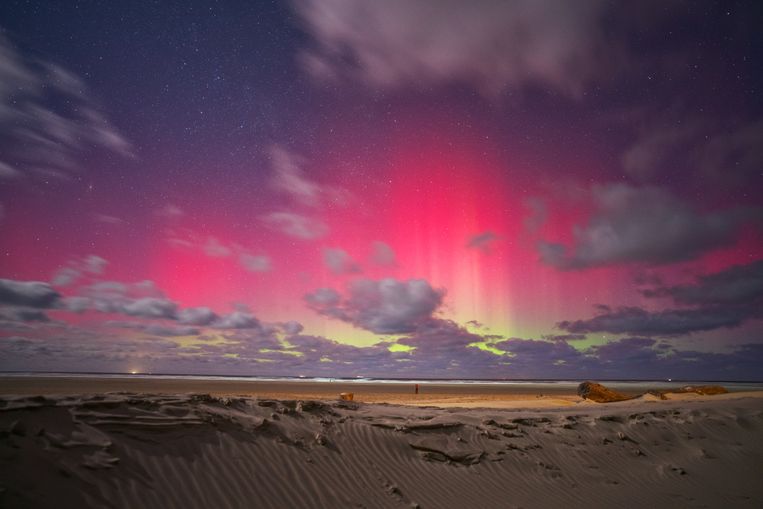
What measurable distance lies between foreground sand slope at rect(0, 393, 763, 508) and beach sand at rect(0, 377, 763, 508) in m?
0.02

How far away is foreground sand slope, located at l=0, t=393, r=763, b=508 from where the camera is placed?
181 inches

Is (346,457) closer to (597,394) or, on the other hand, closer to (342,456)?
(342,456)

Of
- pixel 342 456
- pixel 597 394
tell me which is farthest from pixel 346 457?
pixel 597 394

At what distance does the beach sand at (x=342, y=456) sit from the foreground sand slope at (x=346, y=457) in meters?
0.02

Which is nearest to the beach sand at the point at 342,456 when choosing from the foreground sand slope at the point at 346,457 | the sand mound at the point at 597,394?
the foreground sand slope at the point at 346,457

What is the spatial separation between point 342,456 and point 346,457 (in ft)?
0.22

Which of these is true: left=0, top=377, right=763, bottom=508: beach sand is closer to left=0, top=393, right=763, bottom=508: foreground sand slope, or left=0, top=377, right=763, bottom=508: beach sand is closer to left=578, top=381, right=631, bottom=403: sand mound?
left=0, top=393, right=763, bottom=508: foreground sand slope

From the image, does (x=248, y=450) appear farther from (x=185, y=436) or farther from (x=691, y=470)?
(x=691, y=470)

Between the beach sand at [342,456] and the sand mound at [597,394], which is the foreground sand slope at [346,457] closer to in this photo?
the beach sand at [342,456]

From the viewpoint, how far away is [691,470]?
859cm

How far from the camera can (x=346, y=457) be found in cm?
669

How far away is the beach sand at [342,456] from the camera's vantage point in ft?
15.1

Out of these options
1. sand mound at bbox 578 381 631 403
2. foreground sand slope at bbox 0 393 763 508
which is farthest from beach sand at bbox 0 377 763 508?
sand mound at bbox 578 381 631 403

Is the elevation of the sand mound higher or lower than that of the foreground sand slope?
higher
